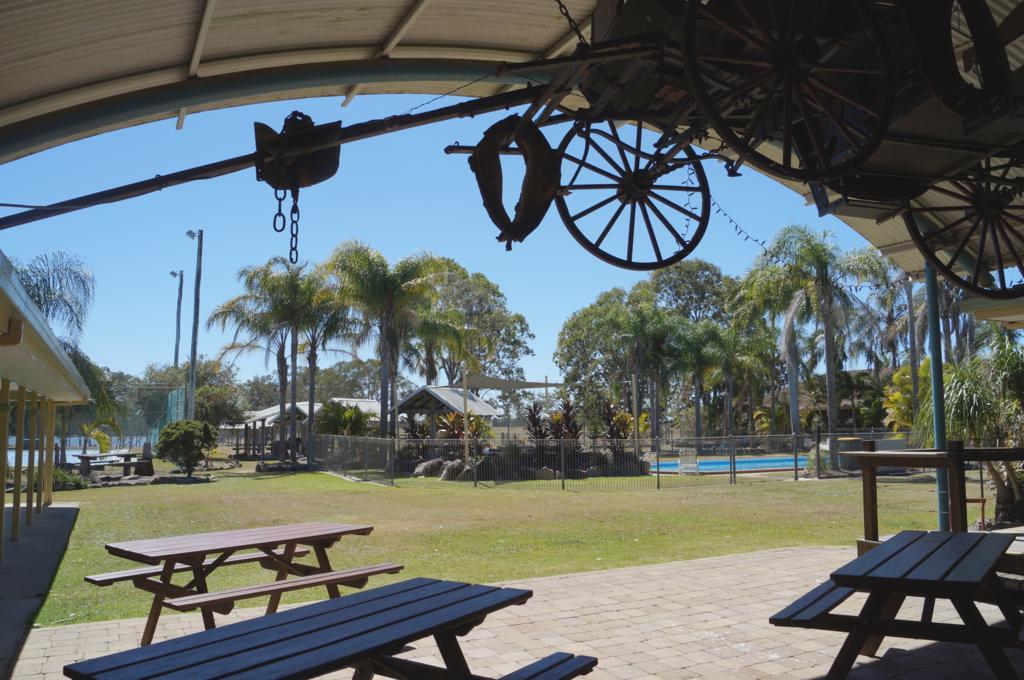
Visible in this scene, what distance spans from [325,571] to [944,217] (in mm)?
6601

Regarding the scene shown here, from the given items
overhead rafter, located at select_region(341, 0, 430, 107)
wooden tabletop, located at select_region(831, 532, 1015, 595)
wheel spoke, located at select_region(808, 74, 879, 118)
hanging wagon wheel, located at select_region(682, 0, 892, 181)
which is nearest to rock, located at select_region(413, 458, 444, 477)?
overhead rafter, located at select_region(341, 0, 430, 107)

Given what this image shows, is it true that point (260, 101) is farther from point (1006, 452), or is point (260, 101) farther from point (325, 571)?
point (1006, 452)

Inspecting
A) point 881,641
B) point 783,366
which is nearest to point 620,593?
point 881,641

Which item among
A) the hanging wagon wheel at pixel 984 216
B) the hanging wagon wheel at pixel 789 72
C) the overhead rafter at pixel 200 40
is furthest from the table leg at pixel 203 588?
the hanging wagon wheel at pixel 984 216

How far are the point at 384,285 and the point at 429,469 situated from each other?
1002cm

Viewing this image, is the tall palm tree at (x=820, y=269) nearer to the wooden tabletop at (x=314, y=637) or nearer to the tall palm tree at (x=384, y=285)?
the tall palm tree at (x=384, y=285)

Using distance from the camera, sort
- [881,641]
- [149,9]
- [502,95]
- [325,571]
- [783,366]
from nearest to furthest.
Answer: [502,95] < [149,9] < [881,641] < [325,571] < [783,366]

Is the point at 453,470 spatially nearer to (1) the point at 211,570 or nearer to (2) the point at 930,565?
(1) the point at 211,570

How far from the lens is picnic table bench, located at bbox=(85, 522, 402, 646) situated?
4.70 meters

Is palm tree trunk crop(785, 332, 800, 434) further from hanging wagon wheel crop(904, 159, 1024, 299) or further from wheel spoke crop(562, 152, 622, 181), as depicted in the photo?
wheel spoke crop(562, 152, 622, 181)

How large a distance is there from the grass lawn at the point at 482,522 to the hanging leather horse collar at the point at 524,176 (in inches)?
171

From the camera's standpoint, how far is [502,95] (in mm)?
3953

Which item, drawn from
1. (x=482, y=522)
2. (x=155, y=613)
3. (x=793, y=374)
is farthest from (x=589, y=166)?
(x=793, y=374)

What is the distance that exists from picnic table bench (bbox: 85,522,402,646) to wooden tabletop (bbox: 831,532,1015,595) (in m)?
2.88
